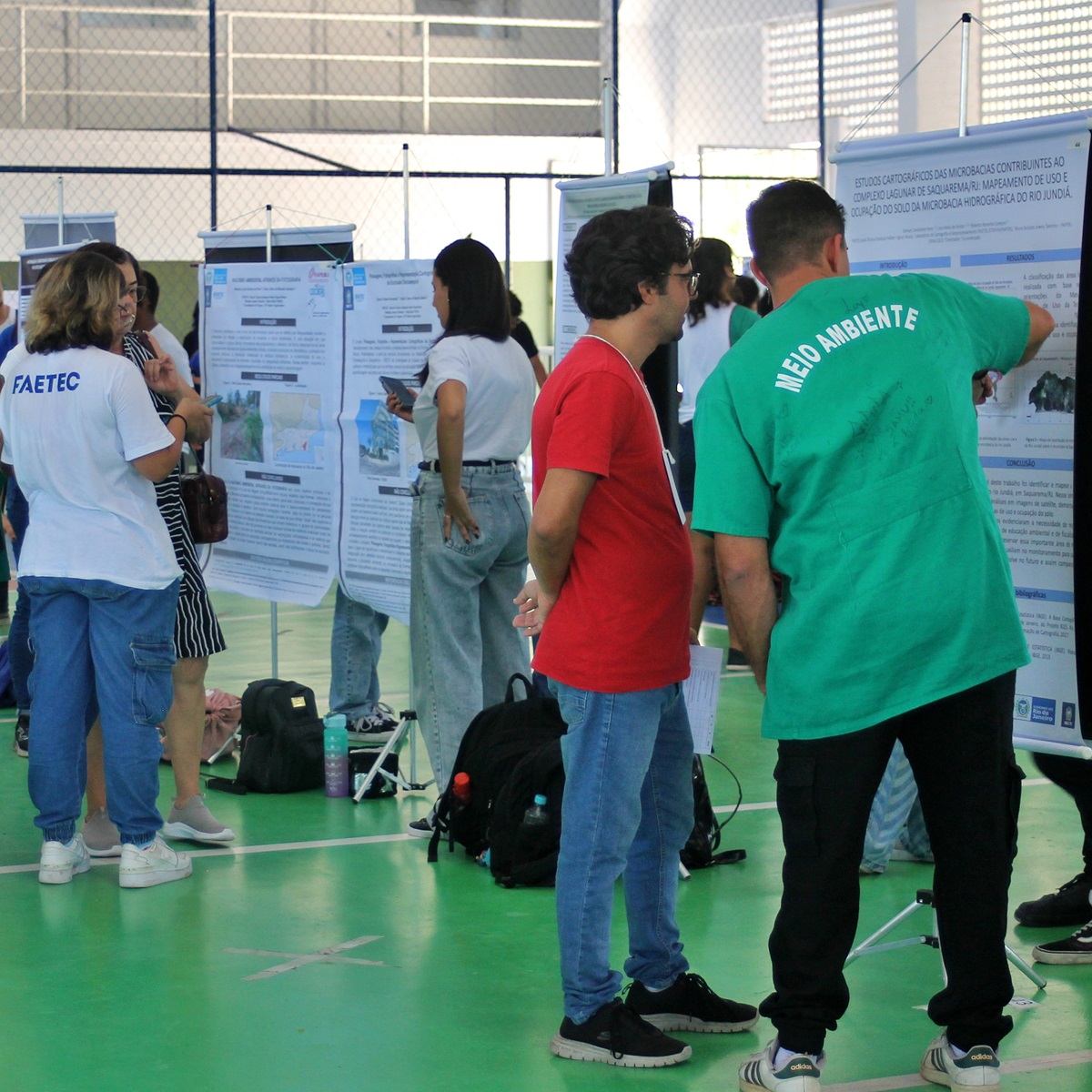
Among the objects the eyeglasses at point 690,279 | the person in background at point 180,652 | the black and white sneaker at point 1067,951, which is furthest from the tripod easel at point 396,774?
the eyeglasses at point 690,279

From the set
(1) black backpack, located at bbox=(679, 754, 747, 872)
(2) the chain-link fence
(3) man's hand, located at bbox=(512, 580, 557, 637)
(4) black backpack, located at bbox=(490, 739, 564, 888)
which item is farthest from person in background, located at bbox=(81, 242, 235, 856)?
(2) the chain-link fence

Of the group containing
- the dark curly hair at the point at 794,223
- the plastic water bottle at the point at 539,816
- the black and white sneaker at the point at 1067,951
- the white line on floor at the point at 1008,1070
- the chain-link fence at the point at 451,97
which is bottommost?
the white line on floor at the point at 1008,1070

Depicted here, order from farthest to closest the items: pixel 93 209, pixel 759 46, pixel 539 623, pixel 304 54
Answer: pixel 759 46, pixel 304 54, pixel 93 209, pixel 539 623

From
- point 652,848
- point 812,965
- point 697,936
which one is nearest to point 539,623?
point 652,848

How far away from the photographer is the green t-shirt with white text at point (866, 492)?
2490 mm

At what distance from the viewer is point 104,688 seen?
3.90 m

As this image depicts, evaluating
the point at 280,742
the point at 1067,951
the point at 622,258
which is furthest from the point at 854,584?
the point at 280,742

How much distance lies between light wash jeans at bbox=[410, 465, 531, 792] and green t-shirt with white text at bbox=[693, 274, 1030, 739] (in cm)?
196

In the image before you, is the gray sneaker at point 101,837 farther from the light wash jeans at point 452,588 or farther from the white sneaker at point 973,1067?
the white sneaker at point 973,1067

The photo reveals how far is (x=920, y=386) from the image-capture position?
2.49 meters

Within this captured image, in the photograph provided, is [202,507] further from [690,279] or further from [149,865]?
[690,279]

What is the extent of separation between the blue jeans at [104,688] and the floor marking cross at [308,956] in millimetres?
626

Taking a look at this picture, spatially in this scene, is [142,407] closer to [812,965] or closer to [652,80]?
[812,965]

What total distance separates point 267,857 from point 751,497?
A: 2262 mm
